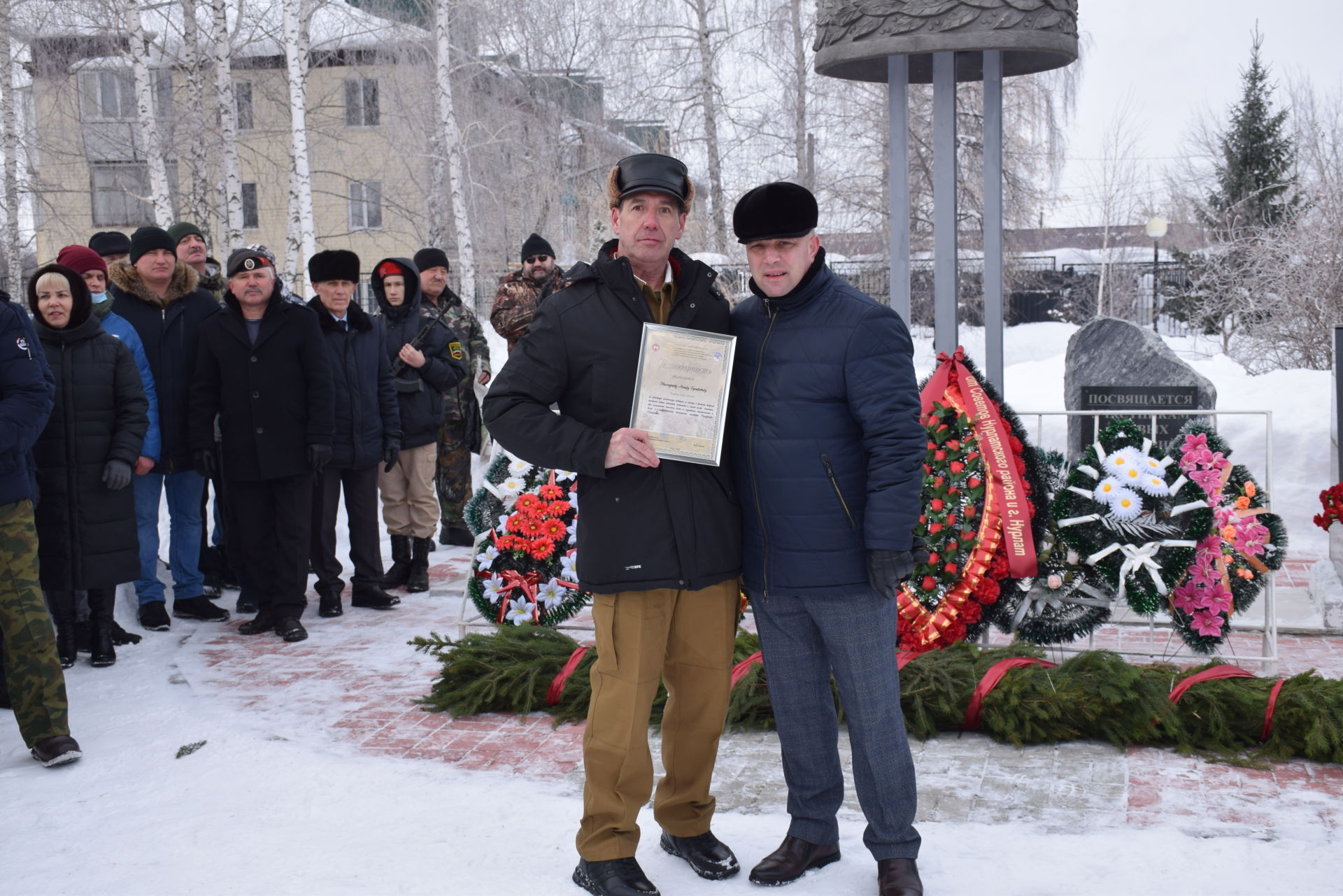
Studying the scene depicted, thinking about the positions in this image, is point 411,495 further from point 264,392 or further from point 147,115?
→ point 147,115

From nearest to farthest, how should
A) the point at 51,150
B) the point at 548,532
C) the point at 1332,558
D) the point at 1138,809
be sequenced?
the point at 1138,809
the point at 548,532
the point at 1332,558
the point at 51,150

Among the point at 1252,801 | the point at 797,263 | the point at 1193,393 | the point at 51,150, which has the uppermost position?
the point at 51,150

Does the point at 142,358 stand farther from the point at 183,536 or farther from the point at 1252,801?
the point at 1252,801

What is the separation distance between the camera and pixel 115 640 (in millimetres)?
6379

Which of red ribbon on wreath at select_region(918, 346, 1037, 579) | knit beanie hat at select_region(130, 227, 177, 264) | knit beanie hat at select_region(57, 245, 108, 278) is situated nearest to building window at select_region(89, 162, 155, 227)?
knit beanie hat at select_region(130, 227, 177, 264)

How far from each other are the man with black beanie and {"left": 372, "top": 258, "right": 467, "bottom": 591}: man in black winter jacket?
111 centimetres

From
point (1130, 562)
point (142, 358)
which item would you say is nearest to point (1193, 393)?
point (1130, 562)

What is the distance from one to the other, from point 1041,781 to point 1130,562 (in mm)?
1308

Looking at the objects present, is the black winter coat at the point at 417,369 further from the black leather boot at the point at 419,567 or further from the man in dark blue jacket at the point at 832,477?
the man in dark blue jacket at the point at 832,477

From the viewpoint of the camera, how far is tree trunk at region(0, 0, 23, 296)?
53.7ft

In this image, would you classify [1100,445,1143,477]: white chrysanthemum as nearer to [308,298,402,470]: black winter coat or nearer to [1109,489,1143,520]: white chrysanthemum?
[1109,489,1143,520]: white chrysanthemum

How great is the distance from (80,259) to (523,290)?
2.71 meters

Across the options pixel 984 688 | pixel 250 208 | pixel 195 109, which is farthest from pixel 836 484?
pixel 250 208

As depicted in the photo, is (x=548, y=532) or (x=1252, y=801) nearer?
(x=1252, y=801)
